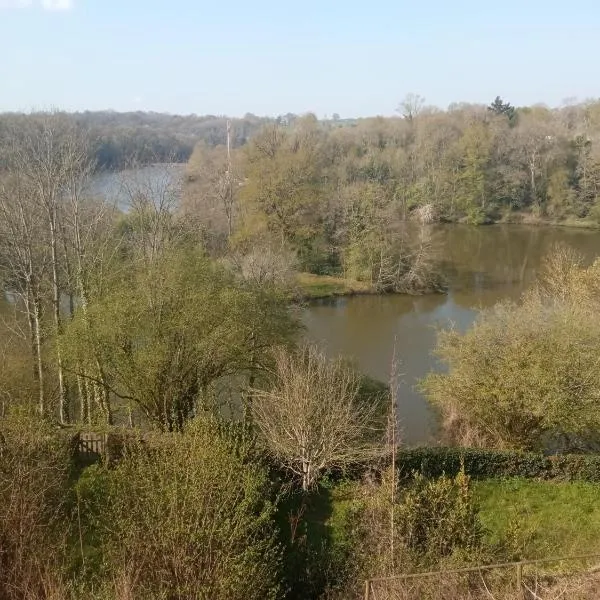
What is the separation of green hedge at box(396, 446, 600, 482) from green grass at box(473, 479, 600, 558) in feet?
0.66

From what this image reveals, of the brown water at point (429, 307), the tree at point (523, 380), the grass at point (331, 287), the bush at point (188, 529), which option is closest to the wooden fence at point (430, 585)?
the bush at point (188, 529)

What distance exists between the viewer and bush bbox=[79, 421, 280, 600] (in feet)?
25.6

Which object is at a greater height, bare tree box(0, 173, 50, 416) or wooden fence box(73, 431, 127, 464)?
bare tree box(0, 173, 50, 416)

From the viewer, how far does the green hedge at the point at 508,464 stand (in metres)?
14.6

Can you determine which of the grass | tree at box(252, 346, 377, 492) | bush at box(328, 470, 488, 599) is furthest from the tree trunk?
the grass

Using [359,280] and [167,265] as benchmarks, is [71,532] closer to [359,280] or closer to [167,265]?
[167,265]

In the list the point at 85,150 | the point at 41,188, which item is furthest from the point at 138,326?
the point at 85,150

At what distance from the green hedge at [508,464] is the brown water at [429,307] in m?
3.40

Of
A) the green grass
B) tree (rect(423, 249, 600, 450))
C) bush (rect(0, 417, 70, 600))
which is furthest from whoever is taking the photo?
tree (rect(423, 249, 600, 450))

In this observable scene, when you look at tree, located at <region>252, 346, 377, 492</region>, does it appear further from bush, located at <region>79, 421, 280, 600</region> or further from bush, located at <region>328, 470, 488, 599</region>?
bush, located at <region>79, 421, 280, 600</region>

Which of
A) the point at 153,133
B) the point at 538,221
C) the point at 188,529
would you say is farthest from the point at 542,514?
the point at 153,133

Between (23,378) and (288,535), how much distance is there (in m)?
9.04

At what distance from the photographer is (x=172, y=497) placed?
335 inches

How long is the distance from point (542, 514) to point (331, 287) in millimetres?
21887
